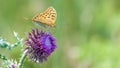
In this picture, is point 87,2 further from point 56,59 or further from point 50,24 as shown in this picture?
point 50,24

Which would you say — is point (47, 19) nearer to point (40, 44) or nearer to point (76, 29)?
point (40, 44)

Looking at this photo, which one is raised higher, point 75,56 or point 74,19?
point 74,19

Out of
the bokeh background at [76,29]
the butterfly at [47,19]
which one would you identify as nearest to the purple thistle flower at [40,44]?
the butterfly at [47,19]

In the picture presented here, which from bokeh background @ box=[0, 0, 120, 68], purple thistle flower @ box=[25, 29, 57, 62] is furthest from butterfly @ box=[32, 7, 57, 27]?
bokeh background @ box=[0, 0, 120, 68]

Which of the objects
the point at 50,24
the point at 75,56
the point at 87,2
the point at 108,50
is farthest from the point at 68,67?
the point at 50,24

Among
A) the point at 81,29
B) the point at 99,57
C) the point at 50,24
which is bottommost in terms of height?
the point at 50,24

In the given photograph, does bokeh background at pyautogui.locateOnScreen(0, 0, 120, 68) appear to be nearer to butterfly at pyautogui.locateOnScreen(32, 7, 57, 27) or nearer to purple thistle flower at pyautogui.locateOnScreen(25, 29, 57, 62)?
purple thistle flower at pyautogui.locateOnScreen(25, 29, 57, 62)

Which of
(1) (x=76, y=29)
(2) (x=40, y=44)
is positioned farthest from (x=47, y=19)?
(1) (x=76, y=29)

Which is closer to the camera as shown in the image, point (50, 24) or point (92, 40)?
point (50, 24)
